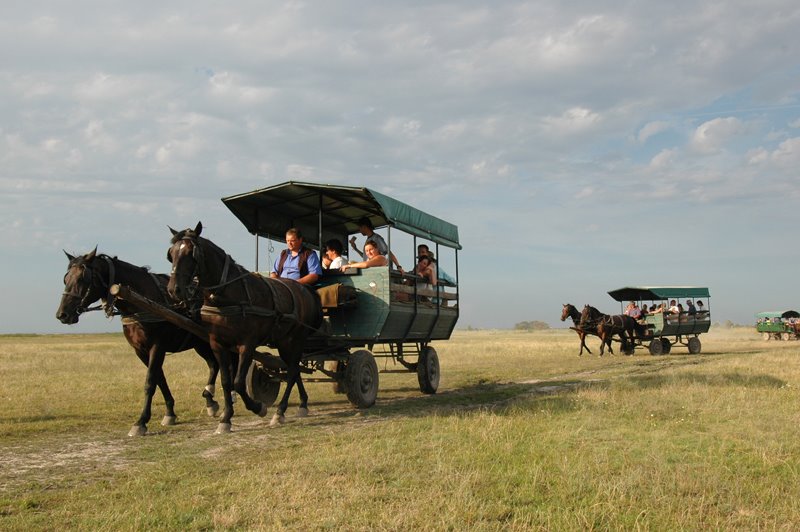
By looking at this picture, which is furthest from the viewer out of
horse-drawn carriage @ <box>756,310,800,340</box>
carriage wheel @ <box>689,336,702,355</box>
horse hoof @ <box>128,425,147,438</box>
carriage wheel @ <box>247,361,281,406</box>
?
horse-drawn carriage @ <box>756,310,800,340</box>

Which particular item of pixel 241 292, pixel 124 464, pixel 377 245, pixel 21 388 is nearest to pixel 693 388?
pixel 377 245

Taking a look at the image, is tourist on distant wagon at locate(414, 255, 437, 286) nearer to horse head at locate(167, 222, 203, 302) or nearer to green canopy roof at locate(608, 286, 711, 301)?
horse head at locate(167, 222, 203, 302)

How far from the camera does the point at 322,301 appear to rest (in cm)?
1122

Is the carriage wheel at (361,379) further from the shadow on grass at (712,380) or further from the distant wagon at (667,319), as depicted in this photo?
the distant wagon at (667,319)

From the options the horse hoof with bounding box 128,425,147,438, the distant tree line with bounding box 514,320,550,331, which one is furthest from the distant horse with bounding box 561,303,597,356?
the distant tree line with bounding box 514,320,550,331

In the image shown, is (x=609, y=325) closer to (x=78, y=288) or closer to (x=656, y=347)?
(x=656, y=347)

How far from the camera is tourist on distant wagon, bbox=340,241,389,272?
38.5ft

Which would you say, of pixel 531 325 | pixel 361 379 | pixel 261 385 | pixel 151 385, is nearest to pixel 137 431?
pixel 151 385

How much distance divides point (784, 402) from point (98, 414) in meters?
11.0

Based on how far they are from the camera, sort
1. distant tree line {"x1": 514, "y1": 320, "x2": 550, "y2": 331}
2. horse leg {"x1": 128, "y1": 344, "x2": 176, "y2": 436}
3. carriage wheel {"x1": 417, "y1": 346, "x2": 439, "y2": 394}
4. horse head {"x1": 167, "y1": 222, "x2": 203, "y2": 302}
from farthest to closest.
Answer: distant tree line {"x1": 514, "y1": 320, "x2": 550, "y2": 331}
carriage wheel {"x1": 417, "y1": 346, "x2": 439, "y2": 394}
horse leg {"x1": 128, "y1": 344, "x2": 176, "y2": 436}
horse head {"x1": 167, "y1": 222, "x2": 203, "y2": 302}

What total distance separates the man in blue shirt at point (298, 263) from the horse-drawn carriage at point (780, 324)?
147 ft

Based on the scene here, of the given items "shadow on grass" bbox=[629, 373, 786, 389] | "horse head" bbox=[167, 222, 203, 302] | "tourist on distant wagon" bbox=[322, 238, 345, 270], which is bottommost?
"shadow on grass" bbox=[629, 373, 786, 389]

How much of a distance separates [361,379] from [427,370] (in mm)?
3010

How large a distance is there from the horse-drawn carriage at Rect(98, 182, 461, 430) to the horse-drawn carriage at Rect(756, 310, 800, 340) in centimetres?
4063
